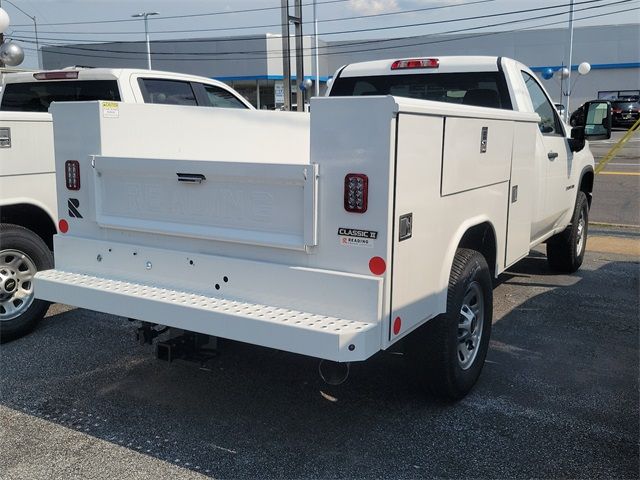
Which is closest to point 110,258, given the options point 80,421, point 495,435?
point 80,421

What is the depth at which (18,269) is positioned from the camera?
5.28 m

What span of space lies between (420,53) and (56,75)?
47119 millimetres

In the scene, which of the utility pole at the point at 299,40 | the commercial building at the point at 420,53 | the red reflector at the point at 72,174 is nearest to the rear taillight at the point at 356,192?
the red reflector at the point at 72,174

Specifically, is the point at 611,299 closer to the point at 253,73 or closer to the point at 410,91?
the point at 410,91

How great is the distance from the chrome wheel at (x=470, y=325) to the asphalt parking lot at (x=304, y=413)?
0.28m

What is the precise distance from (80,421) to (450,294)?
91.2 inches

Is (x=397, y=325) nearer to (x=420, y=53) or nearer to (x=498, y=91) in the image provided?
(x=498, y=91)

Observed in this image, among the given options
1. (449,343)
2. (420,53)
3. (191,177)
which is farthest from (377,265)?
(420,53)

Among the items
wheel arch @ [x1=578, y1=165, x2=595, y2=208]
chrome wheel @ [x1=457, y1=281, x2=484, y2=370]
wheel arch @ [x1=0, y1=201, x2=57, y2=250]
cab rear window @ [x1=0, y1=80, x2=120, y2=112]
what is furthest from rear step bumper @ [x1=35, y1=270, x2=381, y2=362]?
wheel arch @ [x1=578, y1=165, x2=595, y2=208]

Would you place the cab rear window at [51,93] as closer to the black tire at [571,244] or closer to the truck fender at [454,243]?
the truck fender at [454,243]

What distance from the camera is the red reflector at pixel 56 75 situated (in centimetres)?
657

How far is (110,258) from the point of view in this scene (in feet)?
13.1

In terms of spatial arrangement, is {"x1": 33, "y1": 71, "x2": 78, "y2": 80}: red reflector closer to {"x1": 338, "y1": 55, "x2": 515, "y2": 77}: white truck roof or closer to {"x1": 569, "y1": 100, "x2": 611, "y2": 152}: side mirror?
{"x1": 338, "y1": 55, "x2": 515, "y2": 77}: white truck roof

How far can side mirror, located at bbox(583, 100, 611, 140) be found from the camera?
6309mm
